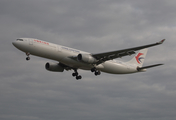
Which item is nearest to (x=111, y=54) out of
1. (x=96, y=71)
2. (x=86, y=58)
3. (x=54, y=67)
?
(x=86, y=58)

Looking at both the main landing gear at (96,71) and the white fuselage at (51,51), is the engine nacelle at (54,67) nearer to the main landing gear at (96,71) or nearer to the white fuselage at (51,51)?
the white fuselage at (51,51)

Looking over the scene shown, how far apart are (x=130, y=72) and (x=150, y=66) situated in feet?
16.4

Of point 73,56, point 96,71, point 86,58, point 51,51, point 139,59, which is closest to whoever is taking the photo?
point 51,51

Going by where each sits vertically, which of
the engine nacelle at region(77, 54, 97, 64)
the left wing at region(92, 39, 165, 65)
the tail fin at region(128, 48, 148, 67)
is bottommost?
the engine nacelle at region(77, 54, 97, 64)

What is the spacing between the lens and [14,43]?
3931 cm

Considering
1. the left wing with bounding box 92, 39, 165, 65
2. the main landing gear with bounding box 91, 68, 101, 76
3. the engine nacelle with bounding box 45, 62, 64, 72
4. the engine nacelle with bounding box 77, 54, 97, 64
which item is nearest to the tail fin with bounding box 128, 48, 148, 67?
the main landing gear with bounding box 91, 68, 101, 76

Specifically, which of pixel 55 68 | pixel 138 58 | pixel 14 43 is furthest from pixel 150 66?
pixel 14 43

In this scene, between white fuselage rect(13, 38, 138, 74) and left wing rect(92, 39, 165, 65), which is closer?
white fuselage rect(13, 38, 138, 74)

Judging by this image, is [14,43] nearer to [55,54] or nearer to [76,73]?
[55,54]

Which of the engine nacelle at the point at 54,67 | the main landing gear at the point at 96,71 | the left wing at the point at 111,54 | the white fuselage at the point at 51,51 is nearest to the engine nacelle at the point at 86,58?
the left wing at the point at 111,54

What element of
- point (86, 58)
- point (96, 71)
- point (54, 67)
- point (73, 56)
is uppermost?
point (54, 67)

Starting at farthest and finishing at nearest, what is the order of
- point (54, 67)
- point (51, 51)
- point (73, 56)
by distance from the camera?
point (54, 67), point (73, 56), point (51, 51)

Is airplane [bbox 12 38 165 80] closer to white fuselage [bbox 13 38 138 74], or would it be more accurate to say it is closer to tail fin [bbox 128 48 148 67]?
white fuselage [bbox 13 38 138 74]

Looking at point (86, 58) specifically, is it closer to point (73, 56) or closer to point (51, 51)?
point (73, 56)
